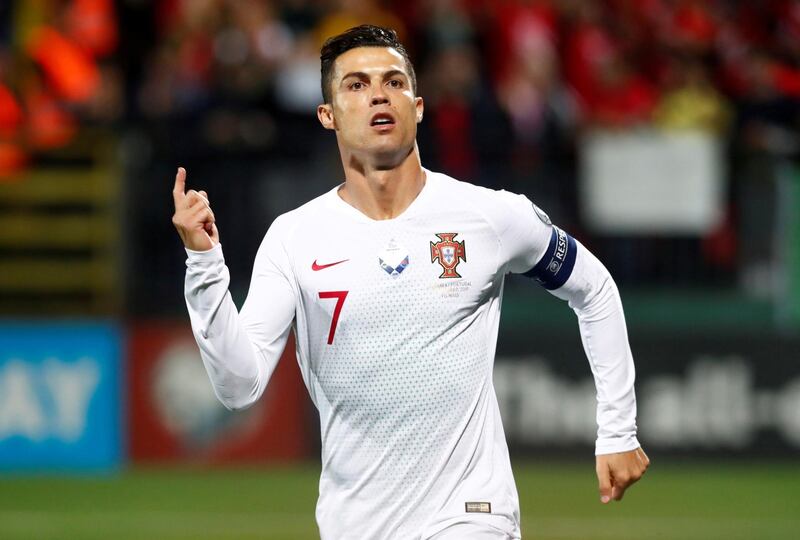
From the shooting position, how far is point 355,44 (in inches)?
201

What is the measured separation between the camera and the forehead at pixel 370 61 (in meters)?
5.05

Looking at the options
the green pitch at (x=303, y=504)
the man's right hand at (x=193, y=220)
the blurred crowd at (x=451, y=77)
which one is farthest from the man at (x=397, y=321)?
the blurred crowd at (x=451, y=77)

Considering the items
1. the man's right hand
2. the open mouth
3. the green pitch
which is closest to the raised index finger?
the man's right hand

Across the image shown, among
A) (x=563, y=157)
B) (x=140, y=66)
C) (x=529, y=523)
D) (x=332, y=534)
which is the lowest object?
(x=529, y=523)

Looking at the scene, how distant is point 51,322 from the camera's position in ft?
43.5

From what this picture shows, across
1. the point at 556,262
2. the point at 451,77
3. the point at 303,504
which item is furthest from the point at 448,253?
the point at 451,77

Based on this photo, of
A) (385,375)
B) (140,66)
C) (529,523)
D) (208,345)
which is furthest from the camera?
(140,66)

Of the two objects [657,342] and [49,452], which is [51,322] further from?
[657,342]

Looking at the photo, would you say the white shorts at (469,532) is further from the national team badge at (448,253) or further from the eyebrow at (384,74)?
the eyebrow at (384,74)

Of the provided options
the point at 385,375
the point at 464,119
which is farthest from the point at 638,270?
the point at 385,375

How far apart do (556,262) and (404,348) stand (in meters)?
0.62

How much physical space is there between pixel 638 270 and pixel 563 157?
3.73 ft

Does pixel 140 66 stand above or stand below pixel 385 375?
above

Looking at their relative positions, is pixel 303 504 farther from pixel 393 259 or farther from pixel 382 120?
pixel 382 120
